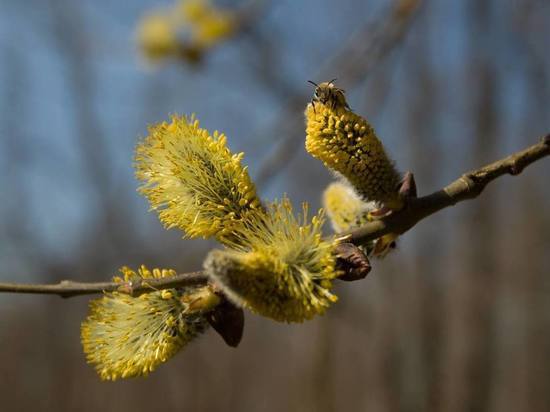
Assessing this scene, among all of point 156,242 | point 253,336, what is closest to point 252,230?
point 156,242

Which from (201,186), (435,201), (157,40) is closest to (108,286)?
(201,186)

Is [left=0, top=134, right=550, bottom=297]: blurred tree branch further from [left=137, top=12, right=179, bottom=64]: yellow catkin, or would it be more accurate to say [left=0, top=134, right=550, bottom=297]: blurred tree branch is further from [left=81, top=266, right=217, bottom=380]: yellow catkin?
[left=137, top=12, right=179, bottom=64]: yellow catkin

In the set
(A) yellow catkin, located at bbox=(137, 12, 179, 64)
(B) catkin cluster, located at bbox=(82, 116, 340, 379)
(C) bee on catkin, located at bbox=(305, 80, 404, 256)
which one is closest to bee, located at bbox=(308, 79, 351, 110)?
(C) bee on catkin, located at bbox=(305, 80, 404, 256)

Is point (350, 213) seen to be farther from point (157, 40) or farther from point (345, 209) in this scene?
point (157, 40)

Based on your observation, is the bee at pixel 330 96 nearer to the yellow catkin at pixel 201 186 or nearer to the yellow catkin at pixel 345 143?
the yellow catkin at pixel 345 143

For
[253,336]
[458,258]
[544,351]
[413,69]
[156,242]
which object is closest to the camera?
[413,69]

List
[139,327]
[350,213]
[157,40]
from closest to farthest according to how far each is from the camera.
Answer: [139,327] < [350,213] < [157,40]

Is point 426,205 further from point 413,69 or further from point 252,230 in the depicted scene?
point 413,69
